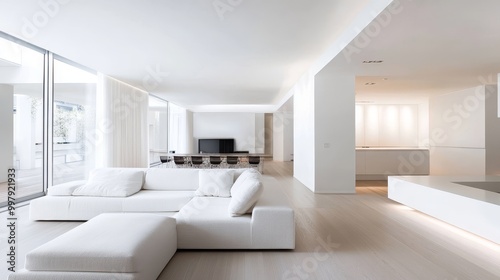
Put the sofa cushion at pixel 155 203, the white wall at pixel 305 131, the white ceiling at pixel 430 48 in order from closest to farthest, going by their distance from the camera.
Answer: the white ceiling at pixel 430 48 → the sofa cushion at pixel 155 203 → the white wall at pixel 305 131

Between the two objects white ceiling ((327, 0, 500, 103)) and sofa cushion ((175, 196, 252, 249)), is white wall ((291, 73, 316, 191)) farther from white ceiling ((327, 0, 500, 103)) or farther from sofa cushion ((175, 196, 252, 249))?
sofa cushion ((175, 196, 252, 249))

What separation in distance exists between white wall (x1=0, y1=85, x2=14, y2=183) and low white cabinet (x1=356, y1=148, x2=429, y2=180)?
8606mm

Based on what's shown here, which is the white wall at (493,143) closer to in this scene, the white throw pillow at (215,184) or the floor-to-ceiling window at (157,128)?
the white throw pillow at (215,184)

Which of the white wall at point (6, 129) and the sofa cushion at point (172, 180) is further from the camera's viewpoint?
the white wall at point (6, 129)

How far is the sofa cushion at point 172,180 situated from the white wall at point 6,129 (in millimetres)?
4008

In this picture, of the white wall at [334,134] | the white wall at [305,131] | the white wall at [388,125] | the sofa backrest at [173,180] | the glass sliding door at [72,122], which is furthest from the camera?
the white wall at [388,125]

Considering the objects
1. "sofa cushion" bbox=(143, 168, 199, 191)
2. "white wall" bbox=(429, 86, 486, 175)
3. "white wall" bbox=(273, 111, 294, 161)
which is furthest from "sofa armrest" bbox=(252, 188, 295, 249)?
"white wall" bbox=(273, 111, 294, 161)

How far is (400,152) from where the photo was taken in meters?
8.11

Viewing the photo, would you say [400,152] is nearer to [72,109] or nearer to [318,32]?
[318,32]

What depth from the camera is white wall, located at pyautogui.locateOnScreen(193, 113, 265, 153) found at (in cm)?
1574

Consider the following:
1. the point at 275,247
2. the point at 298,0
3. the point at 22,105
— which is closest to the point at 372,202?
→ the point at 275,247

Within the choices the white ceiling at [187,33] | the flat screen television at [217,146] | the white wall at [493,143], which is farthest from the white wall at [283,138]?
the white wall at [493,143]

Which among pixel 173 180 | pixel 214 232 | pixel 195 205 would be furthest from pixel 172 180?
pixel 214 232

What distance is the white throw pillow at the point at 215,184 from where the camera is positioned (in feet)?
A: 13.6
